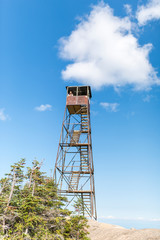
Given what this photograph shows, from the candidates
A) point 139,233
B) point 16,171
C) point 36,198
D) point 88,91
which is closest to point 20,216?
point 36,198

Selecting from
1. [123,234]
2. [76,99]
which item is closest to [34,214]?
[123,234]

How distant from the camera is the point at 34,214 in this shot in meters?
11.2

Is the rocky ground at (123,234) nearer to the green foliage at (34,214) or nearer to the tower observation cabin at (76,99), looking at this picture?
the green foliage at (34,214)

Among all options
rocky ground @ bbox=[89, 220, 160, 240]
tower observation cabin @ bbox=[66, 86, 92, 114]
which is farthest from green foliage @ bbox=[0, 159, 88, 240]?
tower observation cabin @ bbox=[66, 86, 92, 114]

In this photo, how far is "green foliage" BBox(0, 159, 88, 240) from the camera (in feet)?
35.8

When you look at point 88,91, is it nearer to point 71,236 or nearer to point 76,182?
point 76,182

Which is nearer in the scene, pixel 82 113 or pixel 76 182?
pixel 76 182

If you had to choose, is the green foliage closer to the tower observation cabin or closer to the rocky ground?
the rocky ground

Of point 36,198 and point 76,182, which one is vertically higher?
point 76,182

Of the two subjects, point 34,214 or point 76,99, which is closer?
point 34,214

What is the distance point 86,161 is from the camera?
19844mm

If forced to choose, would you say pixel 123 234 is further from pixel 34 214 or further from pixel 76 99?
pixel 76 99

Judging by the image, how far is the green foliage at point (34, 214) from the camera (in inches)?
429

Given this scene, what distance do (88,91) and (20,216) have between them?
14804 millimetres
